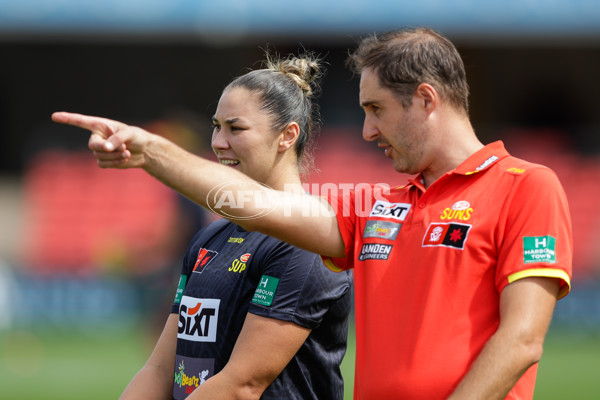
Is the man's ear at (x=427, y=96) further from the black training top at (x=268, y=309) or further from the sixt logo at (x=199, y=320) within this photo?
the sixt logo at (x=199, y=320)

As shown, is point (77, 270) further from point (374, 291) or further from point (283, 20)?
point (374, 291)

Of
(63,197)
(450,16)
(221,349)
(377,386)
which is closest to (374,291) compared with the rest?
(377,386)

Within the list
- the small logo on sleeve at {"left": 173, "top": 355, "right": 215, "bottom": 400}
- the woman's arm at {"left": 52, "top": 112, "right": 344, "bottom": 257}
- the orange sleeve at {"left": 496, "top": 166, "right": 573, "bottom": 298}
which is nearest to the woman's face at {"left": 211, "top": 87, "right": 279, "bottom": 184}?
the woman's arm at {"left": 52, "top": 112, "right": 344, "bottom": 257}

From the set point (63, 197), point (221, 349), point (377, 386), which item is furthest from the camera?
point (63, 197)

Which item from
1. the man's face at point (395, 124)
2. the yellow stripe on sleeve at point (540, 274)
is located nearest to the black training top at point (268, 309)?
the man's face at point (395, 124)

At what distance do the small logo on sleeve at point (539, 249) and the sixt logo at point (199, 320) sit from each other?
3.79ft

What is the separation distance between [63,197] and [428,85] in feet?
41.4

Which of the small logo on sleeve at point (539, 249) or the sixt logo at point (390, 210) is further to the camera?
the sixt logo at point (390, 210)

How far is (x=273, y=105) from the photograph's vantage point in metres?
3.51

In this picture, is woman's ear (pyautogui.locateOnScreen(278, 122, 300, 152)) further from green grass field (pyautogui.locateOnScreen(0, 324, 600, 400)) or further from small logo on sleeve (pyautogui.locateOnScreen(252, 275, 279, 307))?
green grass field (pyautogui.locateOnScreen(0, 324, 600, 400))

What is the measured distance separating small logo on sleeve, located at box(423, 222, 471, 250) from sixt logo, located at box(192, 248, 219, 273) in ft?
3.10

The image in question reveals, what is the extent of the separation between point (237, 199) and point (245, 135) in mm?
671

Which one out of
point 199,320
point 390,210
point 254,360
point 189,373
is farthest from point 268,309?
point 390,210

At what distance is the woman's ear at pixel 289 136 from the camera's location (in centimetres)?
354
